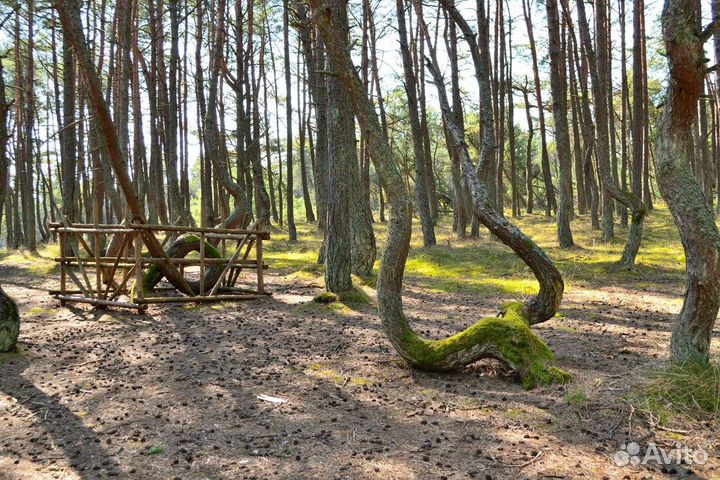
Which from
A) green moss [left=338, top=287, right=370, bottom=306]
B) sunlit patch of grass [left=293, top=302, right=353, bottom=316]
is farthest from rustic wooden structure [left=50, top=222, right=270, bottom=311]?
green moss [left=338, top=287, right=370, bottom=306]

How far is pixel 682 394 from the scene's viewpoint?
14.3 ft

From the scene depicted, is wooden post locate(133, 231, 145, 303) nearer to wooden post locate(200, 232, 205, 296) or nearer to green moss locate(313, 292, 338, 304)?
wooden post locate(200, 232, 205, 296)

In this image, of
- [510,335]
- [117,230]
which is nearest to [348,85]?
[510,335]

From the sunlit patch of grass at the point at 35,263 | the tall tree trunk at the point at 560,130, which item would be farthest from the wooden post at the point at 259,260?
the tall tree trunk at the point at 560,130

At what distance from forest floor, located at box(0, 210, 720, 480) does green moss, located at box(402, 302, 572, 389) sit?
167mm

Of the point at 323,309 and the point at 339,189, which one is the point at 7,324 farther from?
the point at 339,189

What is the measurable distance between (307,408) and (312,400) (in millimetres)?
213

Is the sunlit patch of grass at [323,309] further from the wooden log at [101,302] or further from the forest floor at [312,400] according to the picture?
the wooden log at [101,302]

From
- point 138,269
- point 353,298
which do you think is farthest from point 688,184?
point 138,269

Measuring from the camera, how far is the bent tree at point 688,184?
Answer: 179 inches

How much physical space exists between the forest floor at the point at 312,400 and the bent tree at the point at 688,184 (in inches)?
27.3

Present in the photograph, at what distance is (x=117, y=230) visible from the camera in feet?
31.6

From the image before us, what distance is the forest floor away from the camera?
3707 mm

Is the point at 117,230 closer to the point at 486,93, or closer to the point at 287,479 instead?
the point at 486,93
